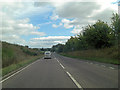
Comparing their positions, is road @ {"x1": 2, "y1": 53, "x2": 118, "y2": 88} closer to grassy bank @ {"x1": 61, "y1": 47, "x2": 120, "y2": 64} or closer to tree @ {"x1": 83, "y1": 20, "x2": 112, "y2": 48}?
grassy bank @ {"x1": 61, "y1": 47, "x2": 120, "y2": 64}

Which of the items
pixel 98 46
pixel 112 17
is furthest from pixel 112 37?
pixel 98 46

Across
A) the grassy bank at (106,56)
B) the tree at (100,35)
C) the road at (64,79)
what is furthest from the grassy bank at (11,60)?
the tree at (100,35)

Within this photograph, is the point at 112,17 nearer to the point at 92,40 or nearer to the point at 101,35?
the point at 101,35

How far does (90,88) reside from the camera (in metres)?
6.54

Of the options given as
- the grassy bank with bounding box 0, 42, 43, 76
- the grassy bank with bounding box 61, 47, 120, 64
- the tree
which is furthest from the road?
the tree

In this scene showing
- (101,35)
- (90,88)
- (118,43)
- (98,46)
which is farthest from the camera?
(98,46)

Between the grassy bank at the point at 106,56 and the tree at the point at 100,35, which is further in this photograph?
the tree at the point at 100,35

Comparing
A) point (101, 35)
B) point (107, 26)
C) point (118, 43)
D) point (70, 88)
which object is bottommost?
point (70, 88)

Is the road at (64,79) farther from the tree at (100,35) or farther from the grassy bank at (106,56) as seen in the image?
the tree at (100,35)

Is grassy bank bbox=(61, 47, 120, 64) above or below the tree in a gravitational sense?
below

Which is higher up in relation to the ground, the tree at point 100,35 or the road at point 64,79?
the tree at point 100,35

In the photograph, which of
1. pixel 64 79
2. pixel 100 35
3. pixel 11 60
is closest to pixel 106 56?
pixel 100 35

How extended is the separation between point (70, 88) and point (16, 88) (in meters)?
2.43

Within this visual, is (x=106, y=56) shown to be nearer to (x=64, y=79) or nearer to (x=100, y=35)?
(x=100, y=35)
